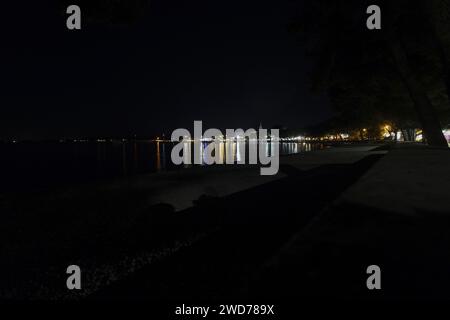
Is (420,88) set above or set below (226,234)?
above

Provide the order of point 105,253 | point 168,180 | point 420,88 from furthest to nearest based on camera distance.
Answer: point 420,88 < point 168,180 < point 105,253

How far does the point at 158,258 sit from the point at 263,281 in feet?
10.7

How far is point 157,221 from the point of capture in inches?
264

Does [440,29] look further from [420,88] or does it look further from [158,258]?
[158,258]

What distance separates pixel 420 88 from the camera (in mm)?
18125

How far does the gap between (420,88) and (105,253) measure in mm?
18686

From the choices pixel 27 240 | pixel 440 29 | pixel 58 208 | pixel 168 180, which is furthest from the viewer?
pixel 440 29
